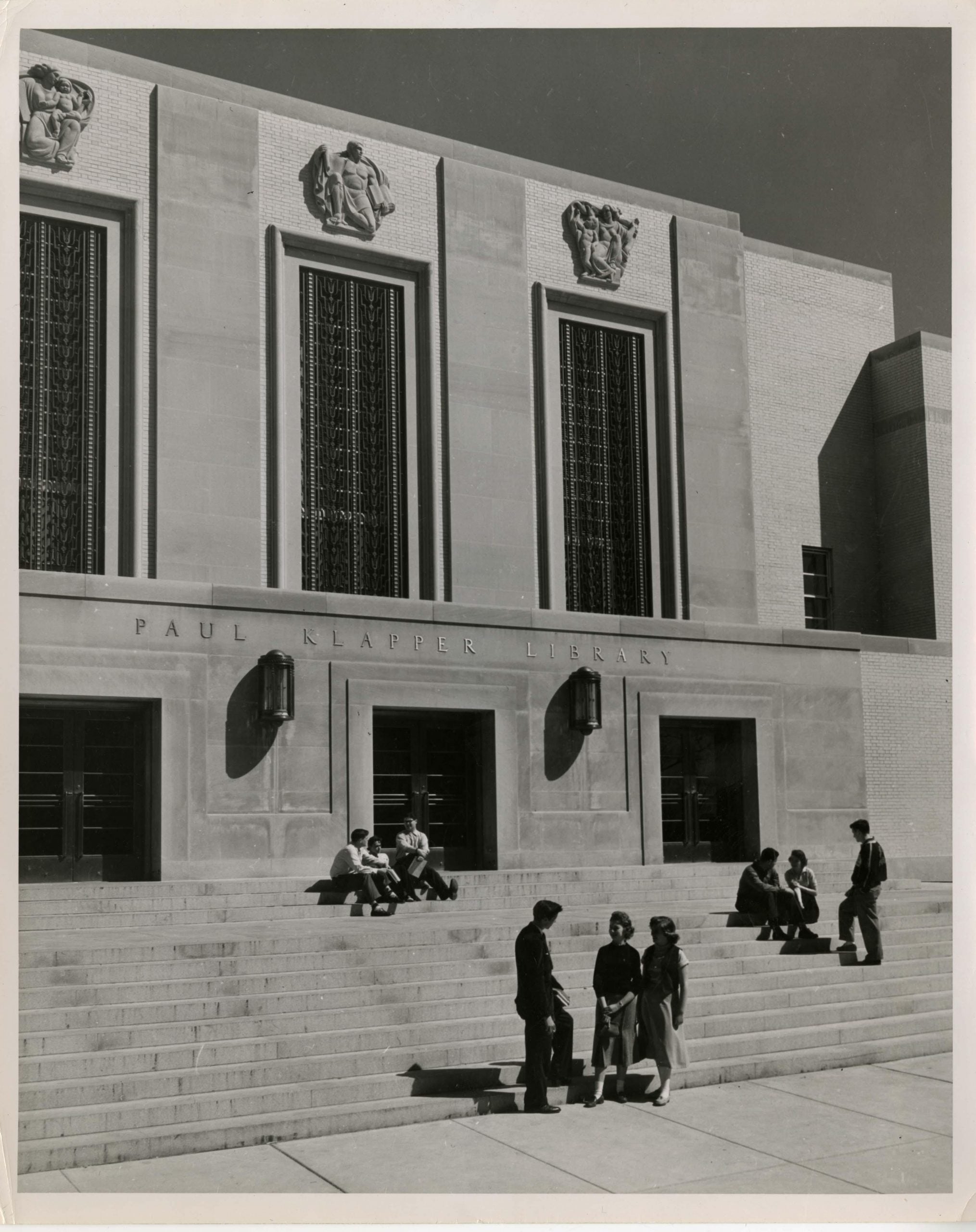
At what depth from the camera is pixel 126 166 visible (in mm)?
18703

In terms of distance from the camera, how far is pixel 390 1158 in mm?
9719

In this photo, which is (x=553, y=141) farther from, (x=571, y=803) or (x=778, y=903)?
(x=778, y=903)

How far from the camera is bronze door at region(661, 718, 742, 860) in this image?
69.8 feet

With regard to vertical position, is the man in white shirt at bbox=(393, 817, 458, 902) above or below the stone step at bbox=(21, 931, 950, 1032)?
above

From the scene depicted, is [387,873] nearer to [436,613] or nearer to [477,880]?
[477,880]

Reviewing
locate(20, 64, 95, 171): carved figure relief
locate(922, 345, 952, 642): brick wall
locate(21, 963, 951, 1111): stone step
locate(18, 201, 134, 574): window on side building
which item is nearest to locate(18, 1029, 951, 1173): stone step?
locate(21, 963, 951, 1111): stone step

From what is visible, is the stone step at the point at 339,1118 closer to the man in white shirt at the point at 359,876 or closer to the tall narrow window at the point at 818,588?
the man in white shirt at the point at 359,876

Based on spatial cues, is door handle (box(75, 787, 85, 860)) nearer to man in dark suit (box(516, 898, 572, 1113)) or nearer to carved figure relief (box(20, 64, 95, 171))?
man in dark suit (box(516, 898, 572, 1113))

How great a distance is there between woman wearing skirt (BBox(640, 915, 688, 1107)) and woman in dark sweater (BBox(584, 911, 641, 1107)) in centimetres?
11

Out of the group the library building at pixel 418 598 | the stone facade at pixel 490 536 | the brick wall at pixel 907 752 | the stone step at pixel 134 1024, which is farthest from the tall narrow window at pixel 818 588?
the stone step at pixel 134 1024

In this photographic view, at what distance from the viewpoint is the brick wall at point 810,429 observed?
82.5ft

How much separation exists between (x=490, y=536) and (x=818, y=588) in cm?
799

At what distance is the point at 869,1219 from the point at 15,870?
6805 millimetres

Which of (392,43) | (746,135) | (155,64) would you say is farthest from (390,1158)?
(155,64)
